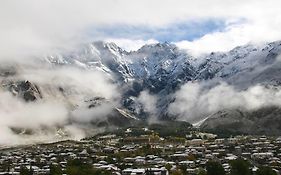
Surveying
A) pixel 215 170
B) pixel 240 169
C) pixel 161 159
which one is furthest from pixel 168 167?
pixel 240 169

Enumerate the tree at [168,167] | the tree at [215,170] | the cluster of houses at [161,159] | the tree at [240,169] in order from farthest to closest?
the cluster of houses at [161,159] → the tree at [168,167] → the tree at [215,170] → the tree at [240,169]

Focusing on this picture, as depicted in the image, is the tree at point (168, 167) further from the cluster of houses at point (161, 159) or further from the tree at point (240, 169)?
the tree at point (240, 169)

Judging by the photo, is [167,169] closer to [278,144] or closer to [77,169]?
[77,169]

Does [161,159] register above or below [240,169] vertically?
above

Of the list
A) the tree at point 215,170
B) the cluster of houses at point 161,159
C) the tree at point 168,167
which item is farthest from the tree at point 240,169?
the tree at point 168,167

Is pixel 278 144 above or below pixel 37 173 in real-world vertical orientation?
above

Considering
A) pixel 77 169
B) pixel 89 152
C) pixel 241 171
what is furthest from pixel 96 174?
pixel 89 152

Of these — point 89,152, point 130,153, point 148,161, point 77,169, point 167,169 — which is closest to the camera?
point 77,169

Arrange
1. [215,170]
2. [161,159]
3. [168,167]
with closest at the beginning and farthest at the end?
1. [215,170]
2. [168,167]
3. [161,159]

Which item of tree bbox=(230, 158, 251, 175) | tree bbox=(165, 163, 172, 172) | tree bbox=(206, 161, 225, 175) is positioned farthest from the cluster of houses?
tree bbox=(206, 161, 225, 175)

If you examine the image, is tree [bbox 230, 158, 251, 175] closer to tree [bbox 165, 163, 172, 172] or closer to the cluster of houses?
the cluster of houses

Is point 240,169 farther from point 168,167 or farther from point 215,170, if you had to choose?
point 168,167
